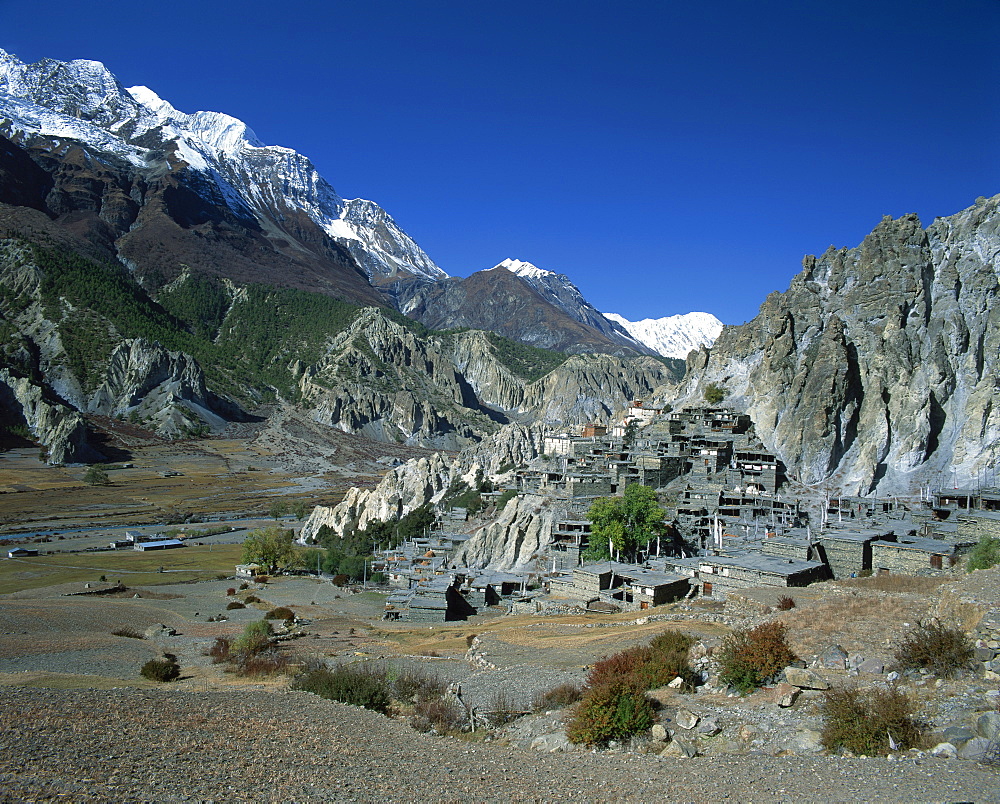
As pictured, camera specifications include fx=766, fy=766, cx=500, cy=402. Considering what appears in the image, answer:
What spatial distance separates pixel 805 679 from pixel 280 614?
28.6 m

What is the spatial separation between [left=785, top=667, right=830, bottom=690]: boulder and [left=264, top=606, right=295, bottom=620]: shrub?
1060 inches

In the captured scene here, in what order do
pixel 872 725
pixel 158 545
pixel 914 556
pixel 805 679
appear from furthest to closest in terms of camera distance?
pixel 158 545 < pixel 914 556 < pixel 805 679 < pixel 872 725

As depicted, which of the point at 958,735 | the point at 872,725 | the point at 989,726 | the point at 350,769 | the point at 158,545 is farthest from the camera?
the point at 158,545

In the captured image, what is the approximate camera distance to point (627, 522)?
4366 centimetres

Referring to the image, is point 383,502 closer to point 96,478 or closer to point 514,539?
point 514,539

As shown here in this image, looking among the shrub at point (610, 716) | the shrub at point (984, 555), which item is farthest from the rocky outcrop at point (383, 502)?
the shrub at point (610, 716)

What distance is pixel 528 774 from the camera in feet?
41.9

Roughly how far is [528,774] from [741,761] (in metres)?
3.51

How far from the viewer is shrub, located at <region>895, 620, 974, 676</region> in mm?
14445

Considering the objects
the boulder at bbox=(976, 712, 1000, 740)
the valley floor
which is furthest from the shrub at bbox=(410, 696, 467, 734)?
the boulder at bbox=(976, 712, 1000, 740)

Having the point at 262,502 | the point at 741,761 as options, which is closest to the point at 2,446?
the point at 262,502

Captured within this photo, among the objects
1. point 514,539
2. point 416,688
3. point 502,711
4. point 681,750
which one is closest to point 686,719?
point 681,750

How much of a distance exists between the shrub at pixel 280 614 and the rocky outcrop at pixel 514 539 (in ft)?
44.4

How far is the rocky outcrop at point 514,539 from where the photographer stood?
158 feet
